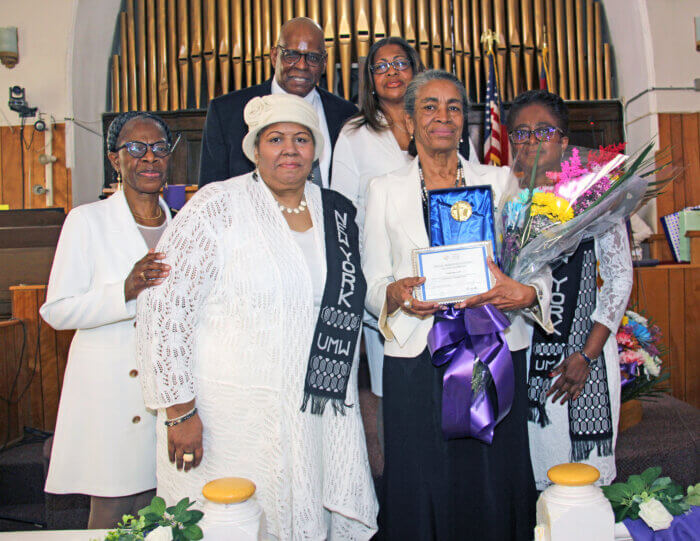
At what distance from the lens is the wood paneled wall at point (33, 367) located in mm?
3721

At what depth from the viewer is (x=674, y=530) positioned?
1.15 meters

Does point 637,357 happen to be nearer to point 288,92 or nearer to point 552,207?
point 552,207

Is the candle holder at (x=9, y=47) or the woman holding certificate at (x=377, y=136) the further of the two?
the candle holder at (x=9, y=47)

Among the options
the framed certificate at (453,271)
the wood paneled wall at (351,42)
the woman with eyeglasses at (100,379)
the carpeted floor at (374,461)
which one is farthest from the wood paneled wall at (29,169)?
the framed certificate at (453,271)

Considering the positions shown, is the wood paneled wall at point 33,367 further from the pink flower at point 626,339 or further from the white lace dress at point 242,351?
the pink flower at point 626,339

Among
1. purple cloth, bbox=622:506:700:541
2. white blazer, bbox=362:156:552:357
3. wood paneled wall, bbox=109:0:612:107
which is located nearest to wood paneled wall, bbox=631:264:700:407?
white blazer, bbox=362:156:552:357

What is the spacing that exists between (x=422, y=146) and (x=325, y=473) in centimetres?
99

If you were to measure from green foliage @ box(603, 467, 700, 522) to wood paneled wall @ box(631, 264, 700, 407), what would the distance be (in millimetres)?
3099

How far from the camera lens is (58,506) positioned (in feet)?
10.6

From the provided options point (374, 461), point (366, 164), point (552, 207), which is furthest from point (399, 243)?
point (374, 461)

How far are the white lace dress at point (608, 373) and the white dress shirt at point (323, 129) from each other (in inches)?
42.4

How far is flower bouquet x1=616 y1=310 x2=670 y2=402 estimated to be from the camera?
9.98ft

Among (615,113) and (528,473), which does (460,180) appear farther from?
(615,113)

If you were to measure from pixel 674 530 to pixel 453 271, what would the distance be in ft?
2.45
